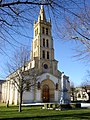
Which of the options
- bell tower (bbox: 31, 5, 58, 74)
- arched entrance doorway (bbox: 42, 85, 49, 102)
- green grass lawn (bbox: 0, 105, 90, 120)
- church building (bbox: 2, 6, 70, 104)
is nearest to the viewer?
green grass lawn (bbox: 0, 105, 90, 120)

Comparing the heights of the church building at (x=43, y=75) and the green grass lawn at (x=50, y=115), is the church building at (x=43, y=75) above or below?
above

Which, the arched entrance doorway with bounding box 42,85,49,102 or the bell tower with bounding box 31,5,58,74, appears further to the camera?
the bell tower with bounding box 31,5,58,74

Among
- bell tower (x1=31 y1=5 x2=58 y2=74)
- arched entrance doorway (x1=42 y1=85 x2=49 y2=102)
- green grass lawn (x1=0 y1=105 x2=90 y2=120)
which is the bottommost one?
green grass lawn (x1=0 y1=105 x2=90 y2=120)

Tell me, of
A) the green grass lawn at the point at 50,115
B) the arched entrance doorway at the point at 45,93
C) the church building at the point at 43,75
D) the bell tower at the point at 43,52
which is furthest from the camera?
the bell tower at the point at 43,52

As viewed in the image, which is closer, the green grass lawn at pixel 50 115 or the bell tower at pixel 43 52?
the green grass lawn at pixel 50 115

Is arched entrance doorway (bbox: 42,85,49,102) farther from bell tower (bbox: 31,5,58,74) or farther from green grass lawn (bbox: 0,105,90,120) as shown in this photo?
green grass lawn (bbox: 0,105,90,120)

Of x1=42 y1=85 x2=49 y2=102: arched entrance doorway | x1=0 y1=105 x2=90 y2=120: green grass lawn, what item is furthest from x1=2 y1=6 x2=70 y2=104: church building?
x1=0 y1=105 x2=90 y2=120: green grass lawn

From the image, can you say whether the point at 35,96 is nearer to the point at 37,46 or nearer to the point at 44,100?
the point at 44,100

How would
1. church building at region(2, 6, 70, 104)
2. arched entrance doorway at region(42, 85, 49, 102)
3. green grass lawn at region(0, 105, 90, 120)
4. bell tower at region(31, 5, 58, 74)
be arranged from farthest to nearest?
bell tower at region(31, 5, 58, 74) < arched entrance doorway at region(42, 85, 49, 102) < church building at region(2, 6, 70, 104) < green grass lawn at region(0, 105, 90, 120)

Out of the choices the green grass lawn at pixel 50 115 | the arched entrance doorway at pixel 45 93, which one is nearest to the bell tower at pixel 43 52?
the arched entrance doorway at pixel 45 93

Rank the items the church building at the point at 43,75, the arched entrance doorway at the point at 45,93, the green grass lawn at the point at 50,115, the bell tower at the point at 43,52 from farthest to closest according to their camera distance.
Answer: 1. the bell tower at the point at 43,52
2. the arched entrance doorway at the point at 45,93
3. the church building at the point at 43,75
4. the green grass lawn at the point at 50,115

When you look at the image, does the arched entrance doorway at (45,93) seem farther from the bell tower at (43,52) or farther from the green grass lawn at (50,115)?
the green grass lawn at (50,115)

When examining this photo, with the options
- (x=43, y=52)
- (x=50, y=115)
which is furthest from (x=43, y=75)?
(x=50, y=115)

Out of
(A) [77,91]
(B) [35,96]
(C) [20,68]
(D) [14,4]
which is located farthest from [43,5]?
(A) [77,91]
